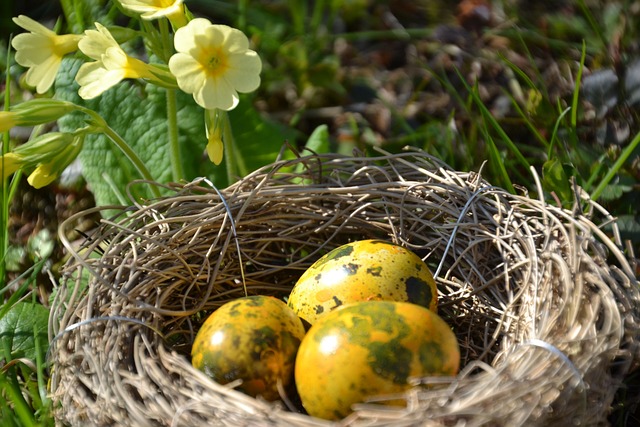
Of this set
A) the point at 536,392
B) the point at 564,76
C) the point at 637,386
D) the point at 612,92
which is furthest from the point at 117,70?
the point at 564,76

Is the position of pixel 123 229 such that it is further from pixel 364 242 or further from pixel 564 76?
pixel 564 76

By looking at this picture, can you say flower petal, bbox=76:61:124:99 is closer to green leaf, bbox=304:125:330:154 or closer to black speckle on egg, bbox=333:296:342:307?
black speckle on egg, bbox=333:296:342:307

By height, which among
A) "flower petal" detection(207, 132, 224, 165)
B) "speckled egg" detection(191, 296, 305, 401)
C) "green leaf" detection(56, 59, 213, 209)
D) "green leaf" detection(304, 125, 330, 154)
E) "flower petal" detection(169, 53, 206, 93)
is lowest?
"green leaf" detection(56, 59, 213, 209)

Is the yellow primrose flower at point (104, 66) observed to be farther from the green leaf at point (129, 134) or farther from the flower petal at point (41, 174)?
the green leaf at point (129, 134)

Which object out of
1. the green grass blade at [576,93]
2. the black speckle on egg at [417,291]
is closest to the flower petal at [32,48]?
the black speckle on egg at [417,291]

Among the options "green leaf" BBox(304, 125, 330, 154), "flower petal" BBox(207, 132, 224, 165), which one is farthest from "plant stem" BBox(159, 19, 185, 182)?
"green leaf" BBox(304, 125, 330, 154)

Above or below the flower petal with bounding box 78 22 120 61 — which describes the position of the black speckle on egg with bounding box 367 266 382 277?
below
